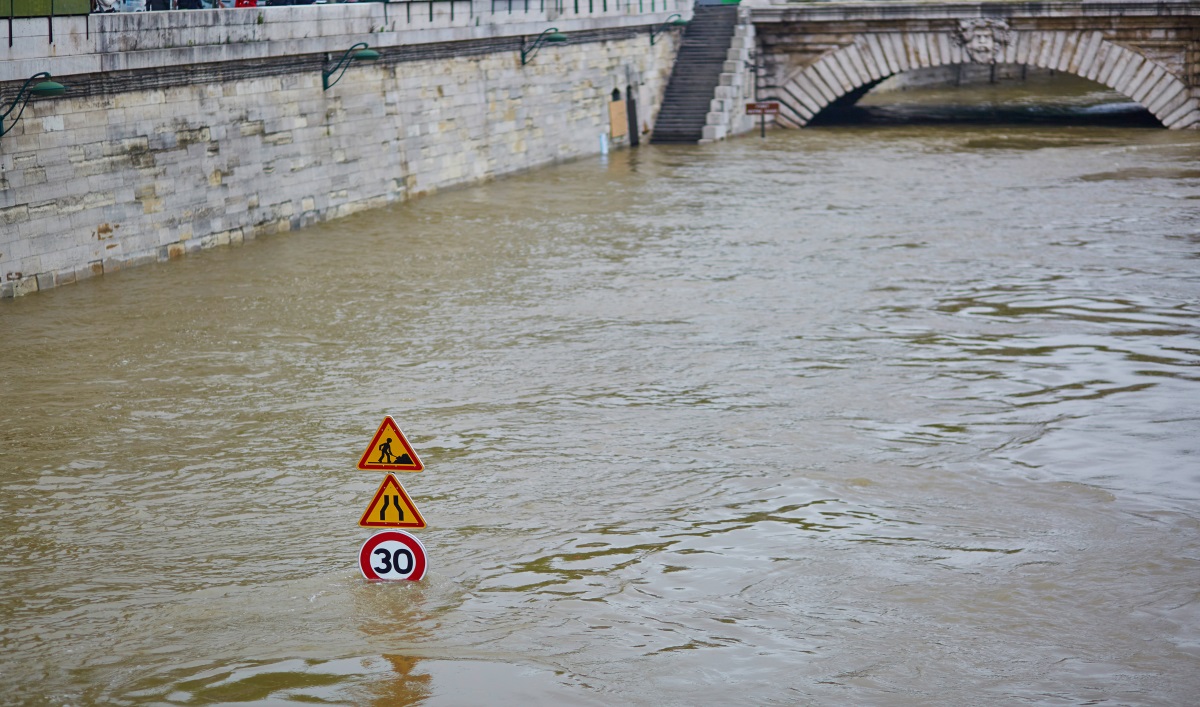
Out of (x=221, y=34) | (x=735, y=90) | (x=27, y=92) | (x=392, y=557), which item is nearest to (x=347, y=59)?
(x=221, y=34)

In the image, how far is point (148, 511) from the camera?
1038cm

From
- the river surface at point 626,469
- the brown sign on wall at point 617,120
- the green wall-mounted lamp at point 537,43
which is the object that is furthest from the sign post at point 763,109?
the river surface at point 626,469

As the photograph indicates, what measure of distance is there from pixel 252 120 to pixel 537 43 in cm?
874

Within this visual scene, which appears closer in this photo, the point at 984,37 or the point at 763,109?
the point at 984,37

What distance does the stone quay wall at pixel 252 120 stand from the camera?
17125 millimetres

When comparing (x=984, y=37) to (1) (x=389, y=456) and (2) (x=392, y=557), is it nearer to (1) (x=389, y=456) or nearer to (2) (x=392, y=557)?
(2) (x=392, y=557)

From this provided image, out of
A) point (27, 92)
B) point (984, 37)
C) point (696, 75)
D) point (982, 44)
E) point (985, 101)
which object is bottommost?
point (985, 101)

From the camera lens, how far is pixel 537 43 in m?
28.2

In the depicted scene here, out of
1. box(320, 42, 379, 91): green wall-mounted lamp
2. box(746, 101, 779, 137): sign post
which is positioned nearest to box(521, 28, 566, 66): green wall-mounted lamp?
box(320, 42, 379, 91): green wall-mounted lamp

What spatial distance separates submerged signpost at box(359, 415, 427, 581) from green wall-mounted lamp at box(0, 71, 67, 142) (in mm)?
9432

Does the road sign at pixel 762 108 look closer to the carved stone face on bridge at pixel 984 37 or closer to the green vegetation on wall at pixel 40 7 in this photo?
the carved stone face on bridge at pixel 984 37

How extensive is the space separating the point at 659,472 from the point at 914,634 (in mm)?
3231

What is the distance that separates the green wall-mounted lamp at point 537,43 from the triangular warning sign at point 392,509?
67.4ft

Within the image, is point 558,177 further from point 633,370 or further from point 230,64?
point 633,370
